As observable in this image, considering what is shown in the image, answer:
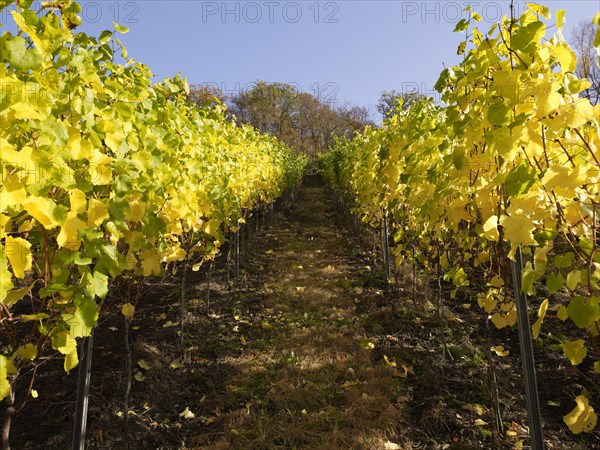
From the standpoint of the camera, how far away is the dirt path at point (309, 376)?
2.70 m

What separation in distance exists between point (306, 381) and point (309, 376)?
105 millimetres

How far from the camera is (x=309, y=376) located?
3414mm

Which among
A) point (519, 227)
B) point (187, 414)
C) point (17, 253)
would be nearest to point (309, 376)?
point (187, 414)

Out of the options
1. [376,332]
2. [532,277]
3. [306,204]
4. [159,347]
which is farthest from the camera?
[306,204]

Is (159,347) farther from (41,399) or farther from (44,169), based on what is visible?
(44,169)

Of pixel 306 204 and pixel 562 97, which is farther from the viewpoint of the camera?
pixel 306 204

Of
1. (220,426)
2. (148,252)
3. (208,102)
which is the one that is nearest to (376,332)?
(220,426)

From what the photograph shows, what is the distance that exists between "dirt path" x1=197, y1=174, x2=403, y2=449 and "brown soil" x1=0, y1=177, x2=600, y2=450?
1 centimetres

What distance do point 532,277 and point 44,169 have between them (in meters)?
1.52

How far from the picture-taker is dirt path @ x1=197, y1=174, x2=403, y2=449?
2699 mm

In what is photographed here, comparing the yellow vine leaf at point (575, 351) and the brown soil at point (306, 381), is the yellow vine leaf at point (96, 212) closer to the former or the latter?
the brown soil at point (306, 381)

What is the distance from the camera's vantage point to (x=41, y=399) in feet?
9.75

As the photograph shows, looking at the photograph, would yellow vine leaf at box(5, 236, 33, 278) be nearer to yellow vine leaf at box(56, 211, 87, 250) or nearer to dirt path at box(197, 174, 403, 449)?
yellow vine leaf at box(56, 211, 87, 250)

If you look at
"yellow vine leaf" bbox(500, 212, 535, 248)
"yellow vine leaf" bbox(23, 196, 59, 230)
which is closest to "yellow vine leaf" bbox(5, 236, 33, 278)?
"yellow vine leaf" bbox(23, 196, 59, 230)
